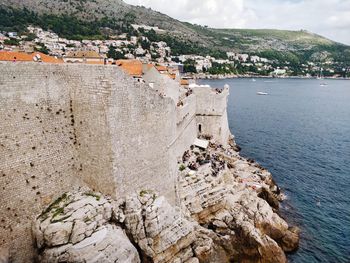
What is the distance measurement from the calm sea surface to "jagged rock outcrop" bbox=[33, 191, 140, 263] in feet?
44.3

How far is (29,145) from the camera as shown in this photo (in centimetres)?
1511

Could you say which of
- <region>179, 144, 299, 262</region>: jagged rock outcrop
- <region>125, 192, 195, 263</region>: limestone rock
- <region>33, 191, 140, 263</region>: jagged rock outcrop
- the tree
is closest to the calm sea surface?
<region>179, 144, 299, 262</region>: jagged rock outcrop

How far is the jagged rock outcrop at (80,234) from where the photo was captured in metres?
14.6

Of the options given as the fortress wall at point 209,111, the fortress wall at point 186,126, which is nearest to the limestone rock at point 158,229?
the fortress wall at point 186,126

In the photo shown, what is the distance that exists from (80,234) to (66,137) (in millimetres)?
4597

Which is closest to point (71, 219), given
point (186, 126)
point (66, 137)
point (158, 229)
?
point (66, 137)

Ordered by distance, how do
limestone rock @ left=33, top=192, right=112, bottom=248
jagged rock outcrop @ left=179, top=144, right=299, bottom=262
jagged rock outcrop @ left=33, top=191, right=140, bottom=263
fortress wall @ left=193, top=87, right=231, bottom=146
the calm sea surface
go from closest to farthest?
jagged rock outcrop @ left=33, top=191, right=140, bottom=263
limestone rock @ left=33, top=192, right=112, bottom=248
jagged rock outcrop @ left=179, top=144, right=299, bottom=262
the calm sea surface
fortress wall @ left=193, top=87, right=231, bottom=146

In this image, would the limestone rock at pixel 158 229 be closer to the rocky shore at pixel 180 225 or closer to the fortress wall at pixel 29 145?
the rocky shore at pixel 180 225

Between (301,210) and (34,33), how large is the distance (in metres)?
123

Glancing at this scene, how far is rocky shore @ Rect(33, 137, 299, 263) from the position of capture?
14.9 meters

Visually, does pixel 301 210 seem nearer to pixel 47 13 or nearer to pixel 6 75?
pixel 6 75

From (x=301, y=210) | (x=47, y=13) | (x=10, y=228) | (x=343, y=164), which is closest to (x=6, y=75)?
(x=10, y=228)

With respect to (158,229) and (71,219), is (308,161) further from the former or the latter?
(71,219)

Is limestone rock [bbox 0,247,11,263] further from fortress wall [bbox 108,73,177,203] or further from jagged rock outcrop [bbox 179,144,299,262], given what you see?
jagged rock outcrop [bbox 179,144,299,262]
